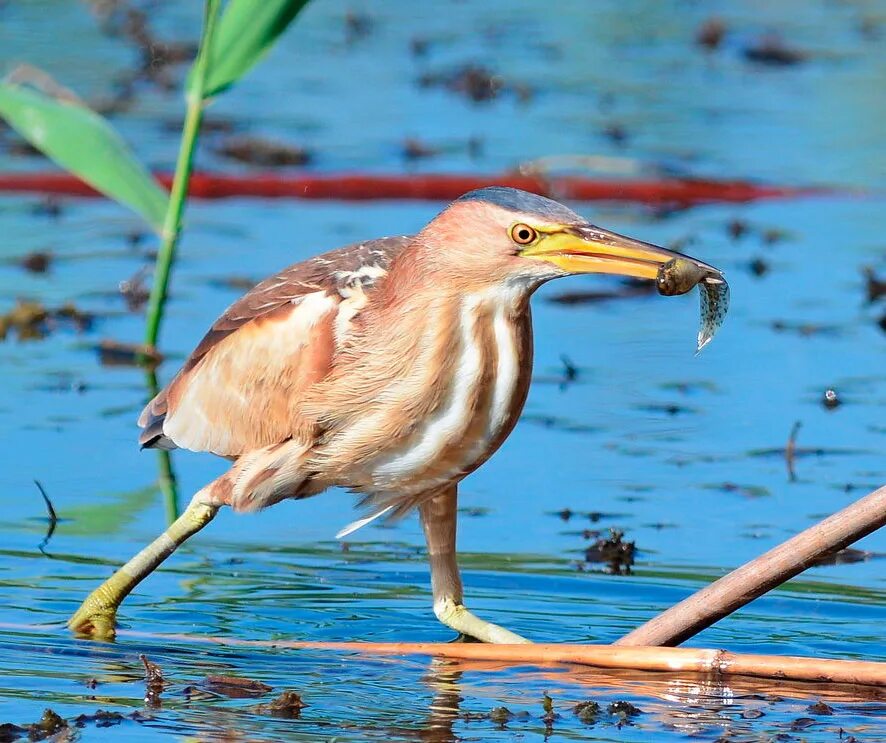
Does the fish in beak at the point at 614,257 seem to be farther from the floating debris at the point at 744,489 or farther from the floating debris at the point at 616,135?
the floating debris at the point at 616,135

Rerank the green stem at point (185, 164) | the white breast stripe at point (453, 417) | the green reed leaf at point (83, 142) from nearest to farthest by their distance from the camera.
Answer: the white breast stripe at point (453, 417) → the green stem at point (185, 164) → the green reed leaf at point (83, 142)

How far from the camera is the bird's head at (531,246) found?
3.73 meters

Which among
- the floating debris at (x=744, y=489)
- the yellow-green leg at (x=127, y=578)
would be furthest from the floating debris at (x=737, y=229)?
the yellow-green leg at (x=127, y=578)

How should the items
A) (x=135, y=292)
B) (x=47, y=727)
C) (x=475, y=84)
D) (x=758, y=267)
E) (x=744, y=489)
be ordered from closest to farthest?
(x=47, y=727) → (x=744, y=489) → (x=135, y=292) → (x=758, y=267) → (x=475, y=84)

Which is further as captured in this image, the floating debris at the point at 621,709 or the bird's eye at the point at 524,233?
the floating debris at the point at 621,709

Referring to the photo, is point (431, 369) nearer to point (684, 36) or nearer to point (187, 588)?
point (187, 588)

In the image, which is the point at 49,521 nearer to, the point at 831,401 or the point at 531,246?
the point at 531,246

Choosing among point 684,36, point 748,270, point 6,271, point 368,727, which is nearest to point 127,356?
point 6,271

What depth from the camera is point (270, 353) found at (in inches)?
170

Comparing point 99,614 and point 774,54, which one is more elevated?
point 774,54

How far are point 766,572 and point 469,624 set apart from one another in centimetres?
80

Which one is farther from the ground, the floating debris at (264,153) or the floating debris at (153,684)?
the floating debris at (264,153)

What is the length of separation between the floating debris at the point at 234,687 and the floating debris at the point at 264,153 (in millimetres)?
5601

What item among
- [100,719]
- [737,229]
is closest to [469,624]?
[100,719]
